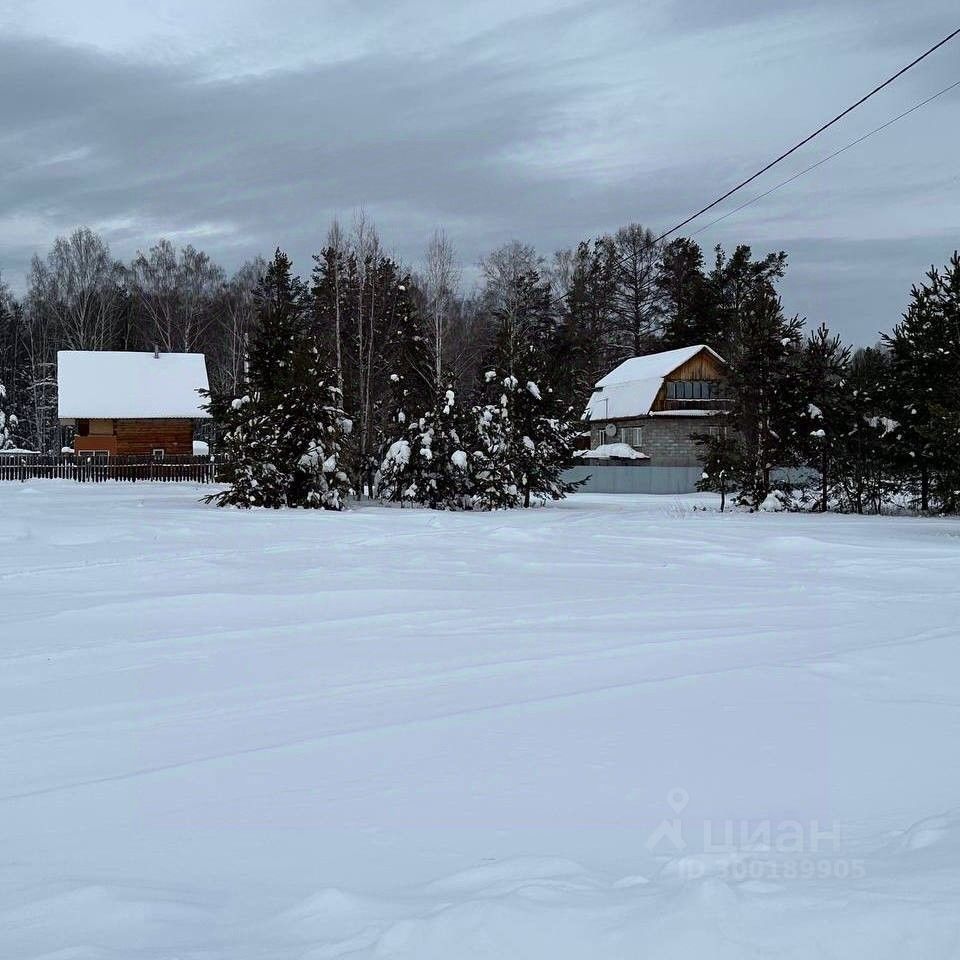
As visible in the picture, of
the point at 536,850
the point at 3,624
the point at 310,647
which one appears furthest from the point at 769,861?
the point at 3,624

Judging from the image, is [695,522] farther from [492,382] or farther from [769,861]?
[769,861]

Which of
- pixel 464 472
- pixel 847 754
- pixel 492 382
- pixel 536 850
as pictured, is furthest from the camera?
pixel 492 382

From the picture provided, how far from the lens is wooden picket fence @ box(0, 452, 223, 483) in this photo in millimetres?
45844

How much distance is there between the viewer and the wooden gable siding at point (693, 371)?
50.6 metres

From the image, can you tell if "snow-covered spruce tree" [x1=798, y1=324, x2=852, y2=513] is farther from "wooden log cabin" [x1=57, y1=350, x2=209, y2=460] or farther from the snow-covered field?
"wooden log cabin" [x1=57, y1=350, x2=209, y2=460]

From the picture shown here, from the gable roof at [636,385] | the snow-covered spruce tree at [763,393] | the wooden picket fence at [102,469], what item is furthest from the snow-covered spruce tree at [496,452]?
the gable roof at [636,385]

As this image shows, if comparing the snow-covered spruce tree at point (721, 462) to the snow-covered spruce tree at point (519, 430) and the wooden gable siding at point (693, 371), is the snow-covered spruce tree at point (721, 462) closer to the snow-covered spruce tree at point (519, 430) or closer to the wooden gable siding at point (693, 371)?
the snow-covered spruce tree at point (519, 430)

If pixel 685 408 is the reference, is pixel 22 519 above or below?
below

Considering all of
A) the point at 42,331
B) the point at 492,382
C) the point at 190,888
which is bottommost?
the point at 190,888

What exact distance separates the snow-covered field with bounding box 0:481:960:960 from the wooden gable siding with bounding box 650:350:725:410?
132 ft

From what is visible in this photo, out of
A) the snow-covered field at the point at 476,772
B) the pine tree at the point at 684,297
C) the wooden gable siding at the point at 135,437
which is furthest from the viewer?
the pine tree at the point at 684,297

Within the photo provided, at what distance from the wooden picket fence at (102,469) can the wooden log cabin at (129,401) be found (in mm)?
4773

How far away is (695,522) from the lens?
860 inches

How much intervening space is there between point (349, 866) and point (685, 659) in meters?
4.09
